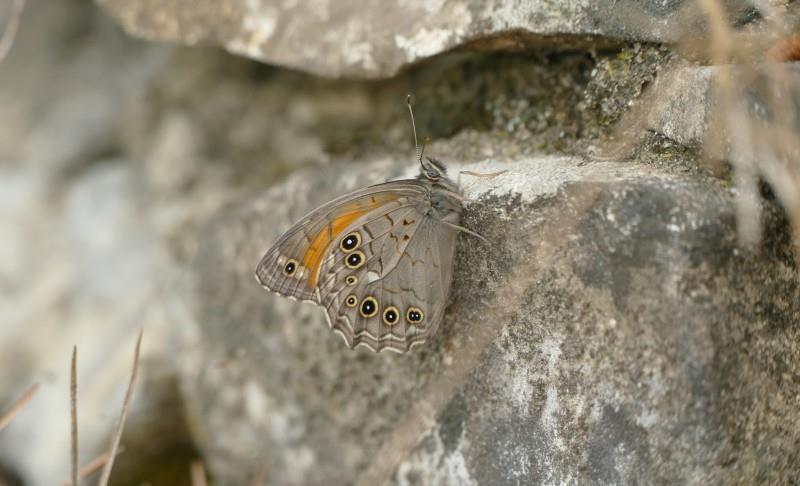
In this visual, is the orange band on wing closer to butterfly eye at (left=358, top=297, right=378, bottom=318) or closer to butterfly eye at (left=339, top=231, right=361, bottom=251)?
butterfly eye at (left=339, top=231, right=361, bottom=251)

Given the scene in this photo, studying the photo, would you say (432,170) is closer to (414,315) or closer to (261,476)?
(414,315)

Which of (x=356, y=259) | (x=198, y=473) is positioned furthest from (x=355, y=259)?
(x=198, y=473)

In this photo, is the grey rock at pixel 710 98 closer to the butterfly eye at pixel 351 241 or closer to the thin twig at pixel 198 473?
the butterfly eye at pixel 351 241

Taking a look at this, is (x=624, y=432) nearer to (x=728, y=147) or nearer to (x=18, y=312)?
(x=728, y=147)

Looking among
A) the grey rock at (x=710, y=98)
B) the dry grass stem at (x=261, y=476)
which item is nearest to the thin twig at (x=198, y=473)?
the dry grass stem at (x=261, y=476)

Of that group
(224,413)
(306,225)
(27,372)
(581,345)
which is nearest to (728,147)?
(581,345)
